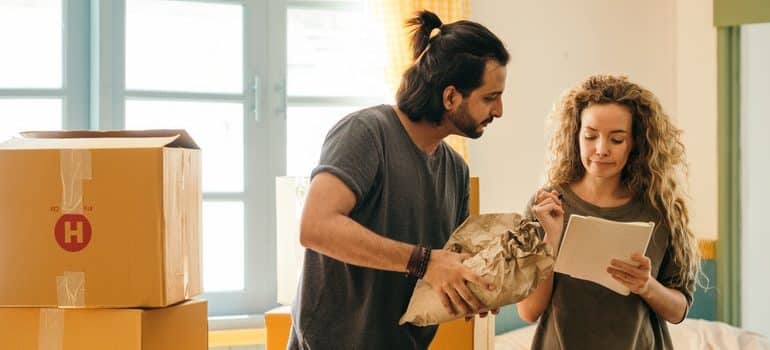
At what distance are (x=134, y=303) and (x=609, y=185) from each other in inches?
42.6

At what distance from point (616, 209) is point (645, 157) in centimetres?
14

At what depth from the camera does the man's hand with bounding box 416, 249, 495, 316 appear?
1.52m

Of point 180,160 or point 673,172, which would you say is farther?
point 673,172

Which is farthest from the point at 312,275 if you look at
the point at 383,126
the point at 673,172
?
the point at 673,172

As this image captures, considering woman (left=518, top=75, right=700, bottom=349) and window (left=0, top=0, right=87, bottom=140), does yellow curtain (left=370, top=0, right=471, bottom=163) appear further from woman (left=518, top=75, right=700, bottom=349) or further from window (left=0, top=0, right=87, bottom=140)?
woman (left=518, top=75, right=700, bottom=349)

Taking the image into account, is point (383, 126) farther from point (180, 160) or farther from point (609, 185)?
point (609, 185)

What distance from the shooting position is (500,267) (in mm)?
1521

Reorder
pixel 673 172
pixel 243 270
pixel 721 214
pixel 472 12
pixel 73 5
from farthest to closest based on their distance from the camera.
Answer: pixel 721 214
pixel 472 12
pixel 243 270
pixel 73 5
pixel 673 172

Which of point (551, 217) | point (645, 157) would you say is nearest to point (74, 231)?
point (551, 217)

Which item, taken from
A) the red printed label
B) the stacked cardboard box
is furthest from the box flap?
the red printed label

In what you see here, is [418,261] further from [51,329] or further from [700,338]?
[700,338]

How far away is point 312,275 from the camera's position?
1.66 m

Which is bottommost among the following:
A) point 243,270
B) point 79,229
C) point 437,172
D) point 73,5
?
point 243,270

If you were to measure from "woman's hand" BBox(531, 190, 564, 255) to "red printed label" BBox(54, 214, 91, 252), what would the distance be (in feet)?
3.10
